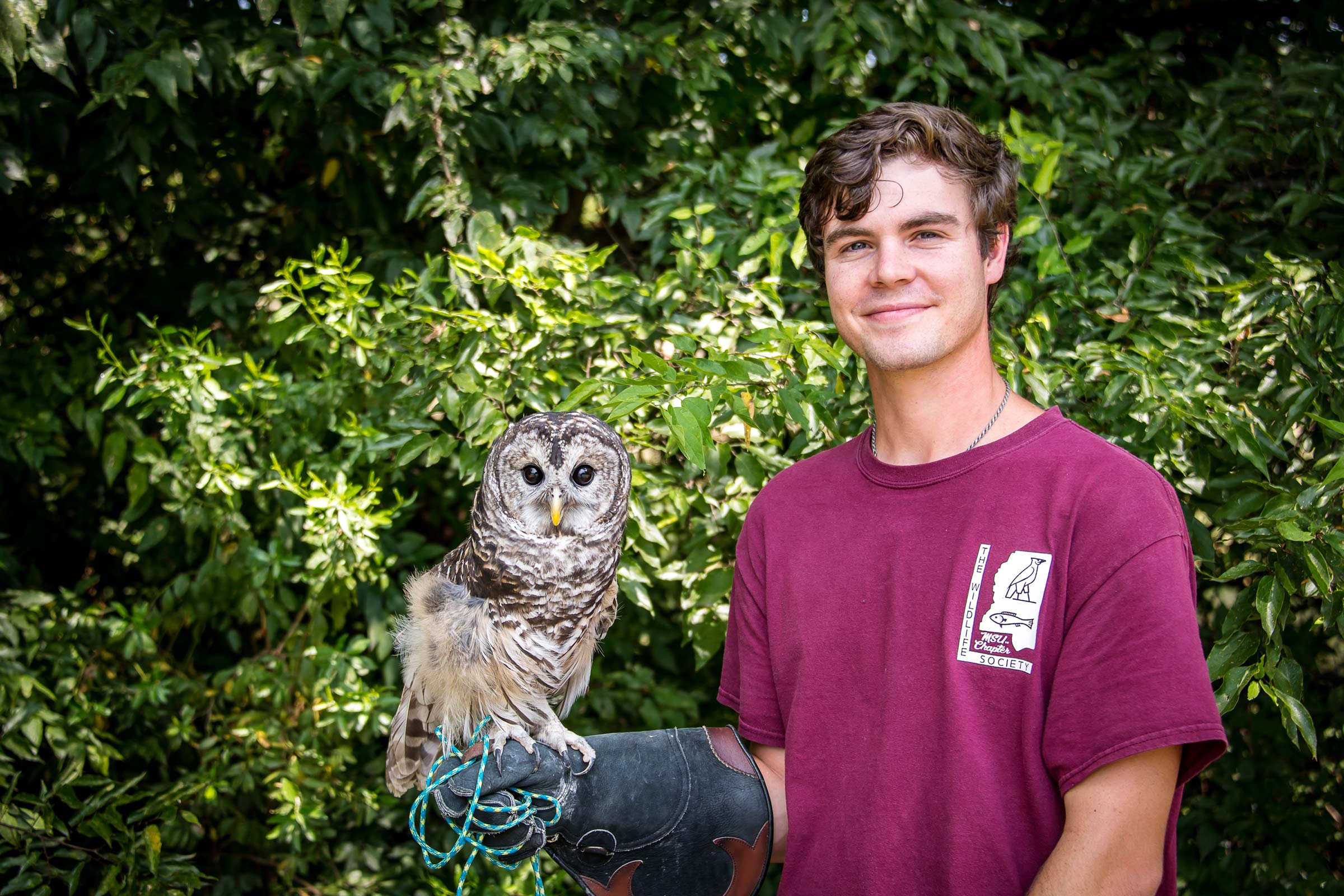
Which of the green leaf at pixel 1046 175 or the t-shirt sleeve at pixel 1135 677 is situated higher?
the green leaf at pixel 1046 175

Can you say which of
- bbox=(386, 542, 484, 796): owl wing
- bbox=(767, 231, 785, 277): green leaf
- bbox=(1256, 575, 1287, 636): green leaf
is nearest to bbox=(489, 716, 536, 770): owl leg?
bbox=(386, 542, 484, 796): owl wing

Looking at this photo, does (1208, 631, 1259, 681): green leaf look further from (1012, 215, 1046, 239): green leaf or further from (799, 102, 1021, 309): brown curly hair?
(1012, 215, 1046, 239): green leaf

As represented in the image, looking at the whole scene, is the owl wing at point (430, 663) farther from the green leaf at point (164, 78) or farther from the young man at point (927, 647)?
the green leaf at point (164, 78)

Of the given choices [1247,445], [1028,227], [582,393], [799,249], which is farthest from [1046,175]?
[582,393]

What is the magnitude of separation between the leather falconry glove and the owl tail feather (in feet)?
1.15

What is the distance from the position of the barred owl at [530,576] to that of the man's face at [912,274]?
52 centimetres

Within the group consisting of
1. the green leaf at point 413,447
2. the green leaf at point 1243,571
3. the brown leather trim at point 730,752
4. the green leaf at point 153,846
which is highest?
the green leaf at point 413,447

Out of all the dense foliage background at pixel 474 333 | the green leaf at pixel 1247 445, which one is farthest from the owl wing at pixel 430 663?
the green leaf at pixel 1247 445

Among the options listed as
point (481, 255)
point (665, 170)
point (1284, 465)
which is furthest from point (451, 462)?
point (1284, 465)

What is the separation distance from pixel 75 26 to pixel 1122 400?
2.78 m

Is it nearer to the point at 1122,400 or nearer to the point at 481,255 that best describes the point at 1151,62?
the point at 1122,400

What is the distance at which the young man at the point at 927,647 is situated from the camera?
1247 millimetres

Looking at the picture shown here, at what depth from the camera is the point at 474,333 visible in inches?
85.2

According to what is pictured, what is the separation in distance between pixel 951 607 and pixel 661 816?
0.65m
